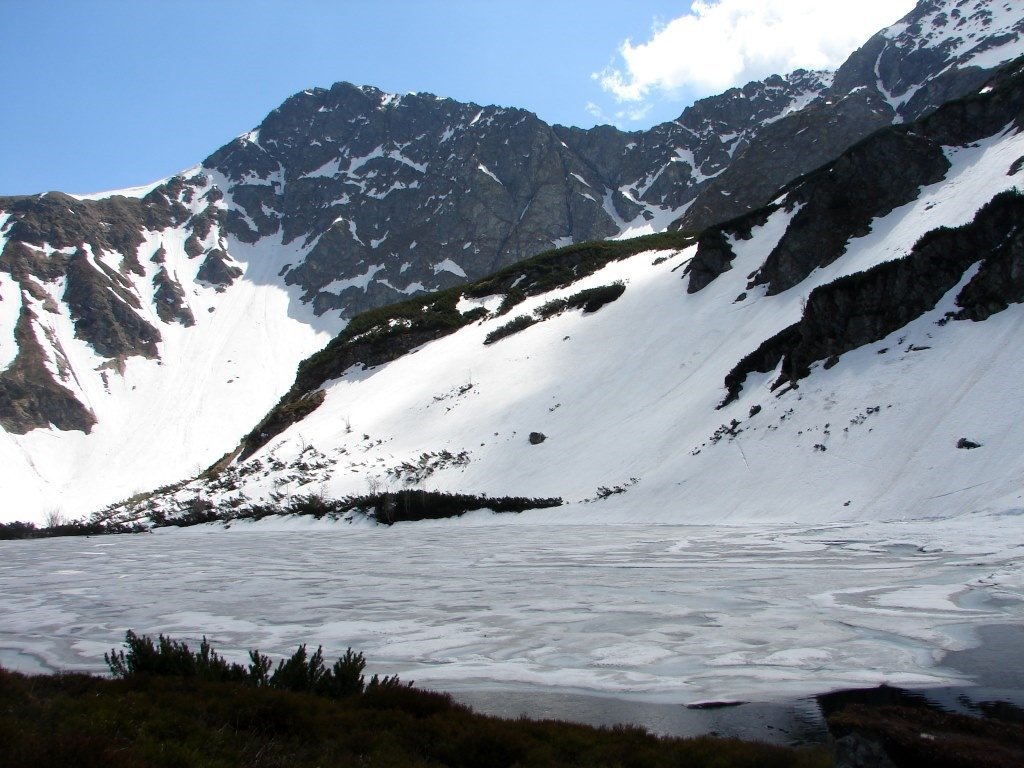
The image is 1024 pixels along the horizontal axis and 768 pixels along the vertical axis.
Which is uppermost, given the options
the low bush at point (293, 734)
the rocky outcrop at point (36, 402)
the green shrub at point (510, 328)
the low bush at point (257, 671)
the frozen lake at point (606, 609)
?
the rocky outcrop at point (36, 402)

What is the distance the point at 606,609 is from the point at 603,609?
0.04 m

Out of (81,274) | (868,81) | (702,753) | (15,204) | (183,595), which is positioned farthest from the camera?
(15,204)

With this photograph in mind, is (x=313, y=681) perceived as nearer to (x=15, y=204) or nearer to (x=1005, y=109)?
(x=1005, y=109)

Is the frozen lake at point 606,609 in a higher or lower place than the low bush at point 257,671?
higher

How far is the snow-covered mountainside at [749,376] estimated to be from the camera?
18.4 meters

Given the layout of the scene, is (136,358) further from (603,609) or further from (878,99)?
(878,99)

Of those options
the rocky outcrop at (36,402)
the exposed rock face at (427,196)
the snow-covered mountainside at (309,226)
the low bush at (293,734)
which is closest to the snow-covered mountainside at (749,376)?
the low bush at (293,734)

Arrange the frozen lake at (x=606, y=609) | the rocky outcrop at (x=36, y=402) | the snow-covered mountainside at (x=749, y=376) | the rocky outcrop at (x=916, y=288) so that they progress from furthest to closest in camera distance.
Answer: the rocky outcrop at (x=36, y=402) → the rocky outcrop at (x=916, y=288) → the snow-covered mountainside at (x=749, y=376) → the frozen lake at (x=606, y=609)

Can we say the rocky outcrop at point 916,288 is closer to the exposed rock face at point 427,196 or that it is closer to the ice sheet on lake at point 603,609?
the ice sheet on lake at point 603,609

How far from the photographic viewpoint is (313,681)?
5797mm

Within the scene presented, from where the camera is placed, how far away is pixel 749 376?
89.1 feet

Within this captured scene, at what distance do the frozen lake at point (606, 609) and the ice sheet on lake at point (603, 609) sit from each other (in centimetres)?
4

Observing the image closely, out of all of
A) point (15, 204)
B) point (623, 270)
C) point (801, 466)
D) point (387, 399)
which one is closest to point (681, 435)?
point (801, 466)

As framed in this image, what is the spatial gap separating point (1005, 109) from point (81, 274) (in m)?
133
